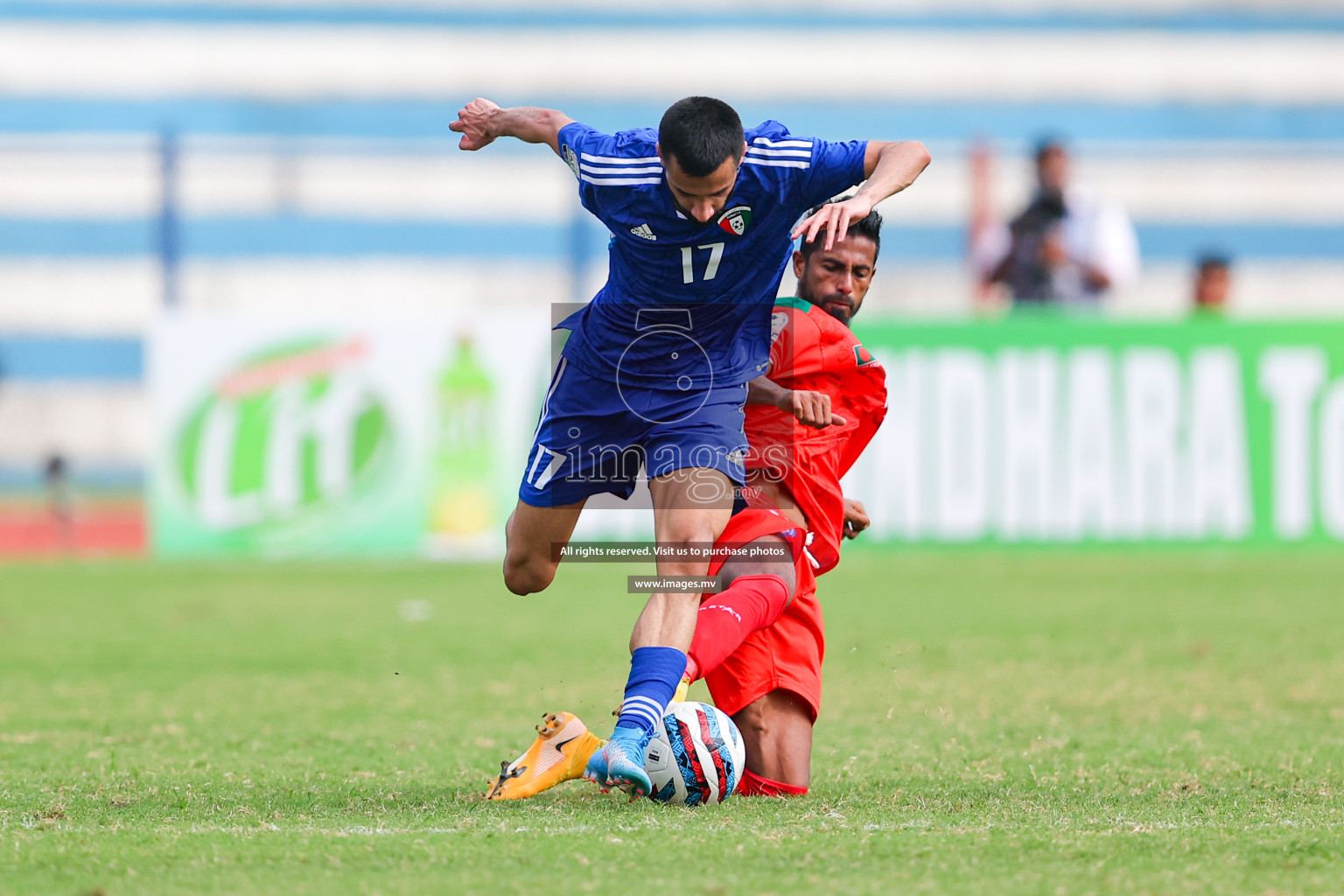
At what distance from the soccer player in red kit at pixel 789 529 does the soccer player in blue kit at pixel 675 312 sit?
10 centimetres

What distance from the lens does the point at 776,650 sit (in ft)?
14.4

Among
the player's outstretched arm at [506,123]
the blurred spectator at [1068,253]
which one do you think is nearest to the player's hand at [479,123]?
the player's outstretched arm at [506,123]

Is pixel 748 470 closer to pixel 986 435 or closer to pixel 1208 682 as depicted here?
pixel 1208 682

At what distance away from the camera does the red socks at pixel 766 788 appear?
406 cm

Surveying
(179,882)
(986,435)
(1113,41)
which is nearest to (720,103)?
(179,882)

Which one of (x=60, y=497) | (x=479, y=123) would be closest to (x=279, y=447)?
(x=60, y=497)

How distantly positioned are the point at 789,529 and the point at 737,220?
910mm

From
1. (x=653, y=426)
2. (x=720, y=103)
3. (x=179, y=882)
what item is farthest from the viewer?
(x=653, y=426)

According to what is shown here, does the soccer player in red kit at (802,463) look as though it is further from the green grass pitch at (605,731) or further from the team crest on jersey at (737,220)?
the team crest on jersey at (737,220)

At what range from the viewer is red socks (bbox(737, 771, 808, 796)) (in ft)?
13.3

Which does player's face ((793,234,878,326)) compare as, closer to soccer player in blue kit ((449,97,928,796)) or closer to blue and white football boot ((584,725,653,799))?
soccer player in blue kit ((449,97,928,796))

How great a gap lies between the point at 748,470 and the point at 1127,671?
2.54 m

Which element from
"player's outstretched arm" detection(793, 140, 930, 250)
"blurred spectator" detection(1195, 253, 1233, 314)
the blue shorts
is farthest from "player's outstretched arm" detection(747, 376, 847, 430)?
"blurred spectator" detection(1195, 253, 1233, 314)

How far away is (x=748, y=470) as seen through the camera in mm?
4633
